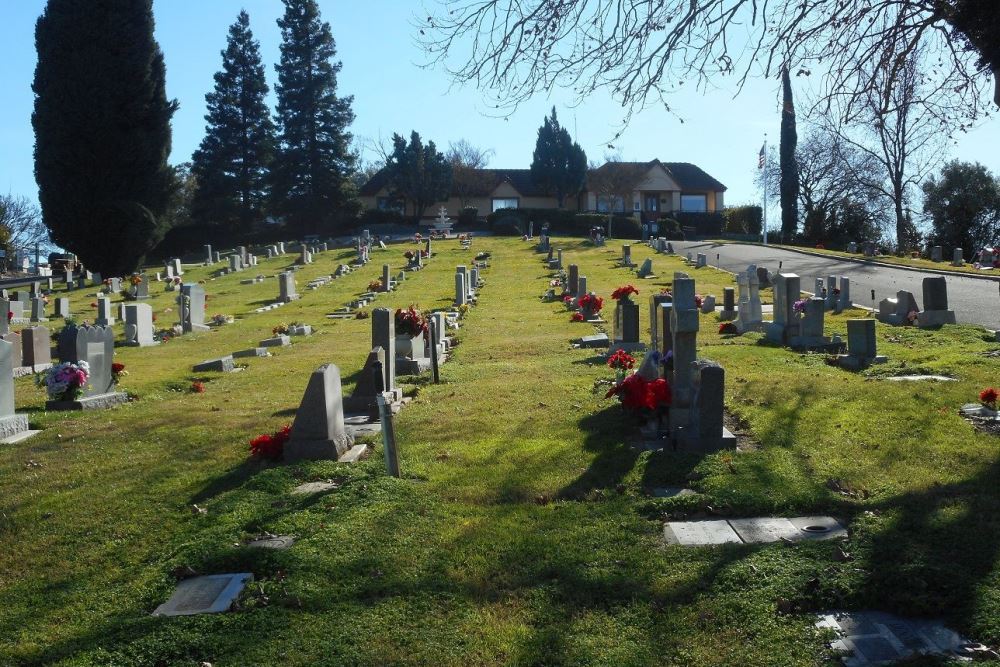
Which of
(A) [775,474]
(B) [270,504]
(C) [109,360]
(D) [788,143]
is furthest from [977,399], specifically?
(D) [788,143]

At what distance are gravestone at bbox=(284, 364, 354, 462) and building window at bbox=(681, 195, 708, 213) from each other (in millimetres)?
78435

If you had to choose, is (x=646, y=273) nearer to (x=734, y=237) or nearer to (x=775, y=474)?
(x=775, y=474)

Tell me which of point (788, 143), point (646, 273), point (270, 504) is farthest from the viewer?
point (788, 143)

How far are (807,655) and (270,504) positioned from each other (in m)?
4.39

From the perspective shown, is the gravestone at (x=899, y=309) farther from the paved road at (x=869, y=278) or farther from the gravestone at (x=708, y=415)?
the gravestone at (x=708, y=415)

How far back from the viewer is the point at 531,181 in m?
83.2

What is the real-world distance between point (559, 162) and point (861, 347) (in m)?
69.1

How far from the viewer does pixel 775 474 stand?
761cm

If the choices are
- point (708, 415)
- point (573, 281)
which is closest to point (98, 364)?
point (708, 415)

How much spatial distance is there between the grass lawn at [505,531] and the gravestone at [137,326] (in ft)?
30.7

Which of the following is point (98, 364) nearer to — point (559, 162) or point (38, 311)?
point (38, 311)

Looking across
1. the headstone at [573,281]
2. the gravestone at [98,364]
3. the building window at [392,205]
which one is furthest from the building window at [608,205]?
the gravestone at [98,364]

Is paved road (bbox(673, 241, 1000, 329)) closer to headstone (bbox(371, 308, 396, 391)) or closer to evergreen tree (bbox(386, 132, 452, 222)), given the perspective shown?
headstone (bbox(371, 308, 396, 391))

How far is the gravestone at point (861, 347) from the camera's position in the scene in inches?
512
